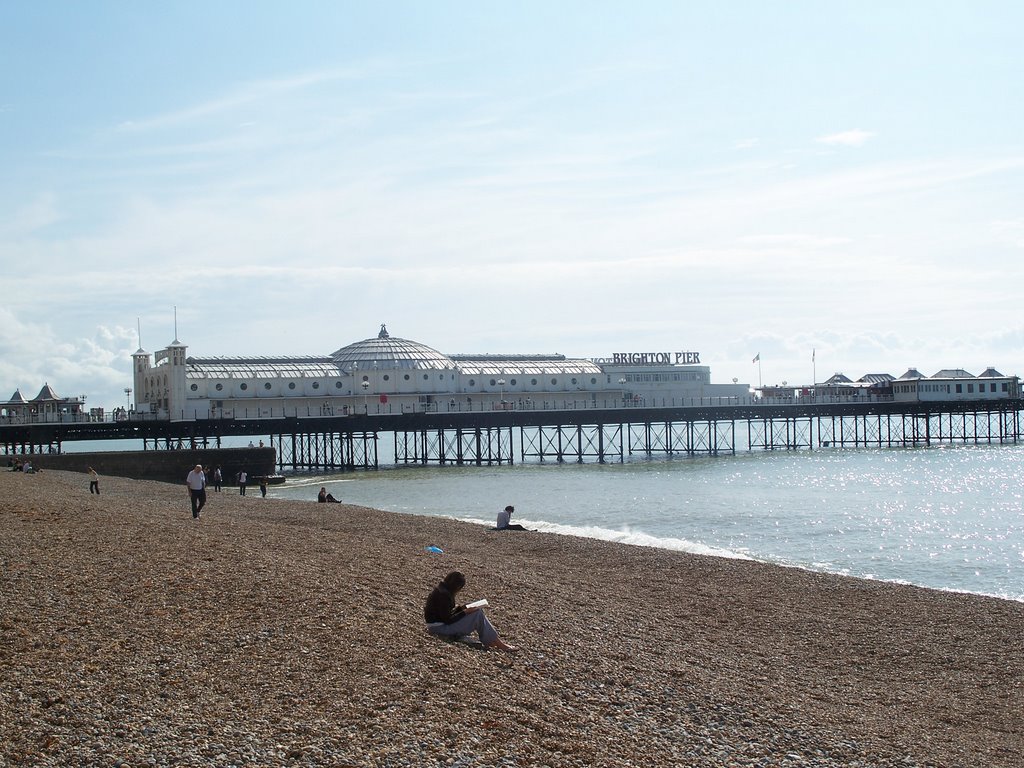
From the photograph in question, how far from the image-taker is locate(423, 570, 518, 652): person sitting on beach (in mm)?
11398

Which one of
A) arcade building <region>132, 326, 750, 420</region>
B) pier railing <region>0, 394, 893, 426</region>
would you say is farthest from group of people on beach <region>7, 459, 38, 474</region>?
arcade building <region>132, 326, 750, 420</region>

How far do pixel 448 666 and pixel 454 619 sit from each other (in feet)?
3.90

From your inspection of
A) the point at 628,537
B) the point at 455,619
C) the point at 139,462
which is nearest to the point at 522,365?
the point at 139,462

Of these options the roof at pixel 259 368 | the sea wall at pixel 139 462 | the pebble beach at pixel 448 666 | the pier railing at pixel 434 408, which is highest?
the roof at pixel 259 368

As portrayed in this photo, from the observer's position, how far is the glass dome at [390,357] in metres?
72.1

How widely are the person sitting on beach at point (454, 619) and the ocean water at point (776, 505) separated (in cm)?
1136

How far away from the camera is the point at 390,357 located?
240ft

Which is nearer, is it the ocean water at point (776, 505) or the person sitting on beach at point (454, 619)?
the person sitting on beach at point (454, 619)

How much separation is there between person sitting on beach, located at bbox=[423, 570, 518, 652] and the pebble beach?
0.76 feet

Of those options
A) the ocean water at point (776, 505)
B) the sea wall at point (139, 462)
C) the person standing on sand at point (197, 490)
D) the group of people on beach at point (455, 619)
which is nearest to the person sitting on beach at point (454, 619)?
the group of people on beach at point (455, 619)

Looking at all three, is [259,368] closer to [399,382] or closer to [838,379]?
[399,382]

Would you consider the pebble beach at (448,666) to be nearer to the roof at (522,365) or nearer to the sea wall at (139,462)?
the sea wall at (139,462)

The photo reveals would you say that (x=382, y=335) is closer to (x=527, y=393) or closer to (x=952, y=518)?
(x=527, y=393)

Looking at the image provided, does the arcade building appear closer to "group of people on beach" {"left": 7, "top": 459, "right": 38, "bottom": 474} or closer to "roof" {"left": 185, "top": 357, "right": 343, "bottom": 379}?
"roof" {"left": 185, "top": 357, "right": 343, "bottom": 379}
